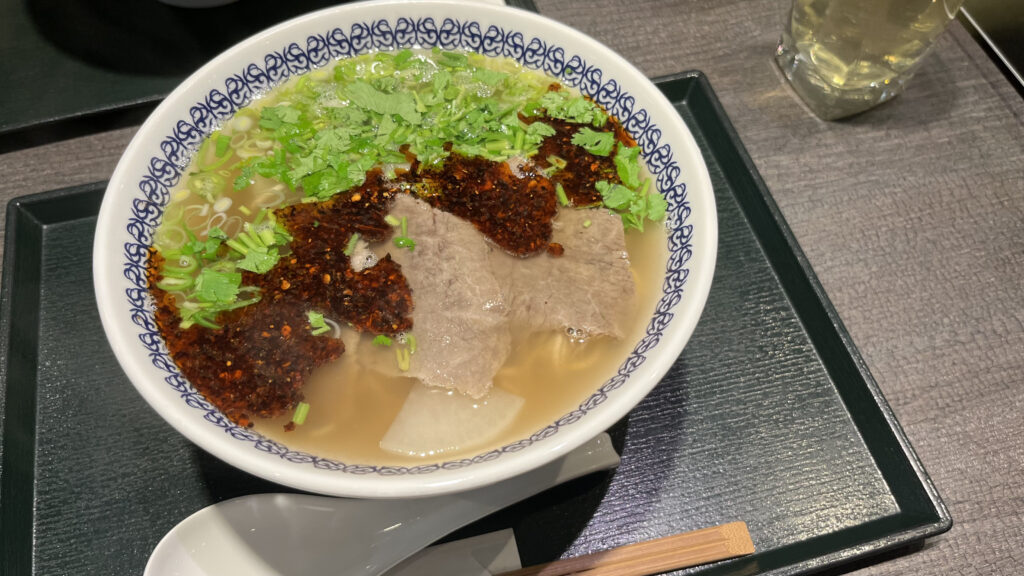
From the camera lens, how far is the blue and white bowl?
104cm

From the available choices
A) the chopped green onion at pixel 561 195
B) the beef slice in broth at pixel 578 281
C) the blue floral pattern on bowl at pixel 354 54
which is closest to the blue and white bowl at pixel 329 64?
the blue floral pattern on bowl at pixel 354 54

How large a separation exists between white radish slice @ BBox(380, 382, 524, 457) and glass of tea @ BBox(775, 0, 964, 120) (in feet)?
5.01

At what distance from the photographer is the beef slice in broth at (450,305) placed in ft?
4.34

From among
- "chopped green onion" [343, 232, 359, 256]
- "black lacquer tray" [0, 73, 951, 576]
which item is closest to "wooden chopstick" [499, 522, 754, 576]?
"black lacquer tray" [0, 73, 951, 576]

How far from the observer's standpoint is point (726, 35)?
7.37 ft

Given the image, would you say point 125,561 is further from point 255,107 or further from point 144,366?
point 255,107

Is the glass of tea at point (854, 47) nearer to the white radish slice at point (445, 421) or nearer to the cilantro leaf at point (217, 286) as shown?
the white radish slice at point (445, 421)

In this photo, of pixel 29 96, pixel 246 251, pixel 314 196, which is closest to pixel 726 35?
pixel 314 196

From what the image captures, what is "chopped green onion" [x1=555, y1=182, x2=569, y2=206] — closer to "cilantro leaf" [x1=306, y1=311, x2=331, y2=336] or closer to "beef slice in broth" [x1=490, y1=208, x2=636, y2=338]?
"beef slice in broth" [x1=490, y1=208, x2=636, y2=338]

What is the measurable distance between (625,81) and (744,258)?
0.61 metres

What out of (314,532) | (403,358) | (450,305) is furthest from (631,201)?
(314,532)

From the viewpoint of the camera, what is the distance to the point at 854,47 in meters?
1.94

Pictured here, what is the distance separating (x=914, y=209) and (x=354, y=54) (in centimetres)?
169

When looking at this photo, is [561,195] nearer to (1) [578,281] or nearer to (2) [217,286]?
(1) [578,281]
